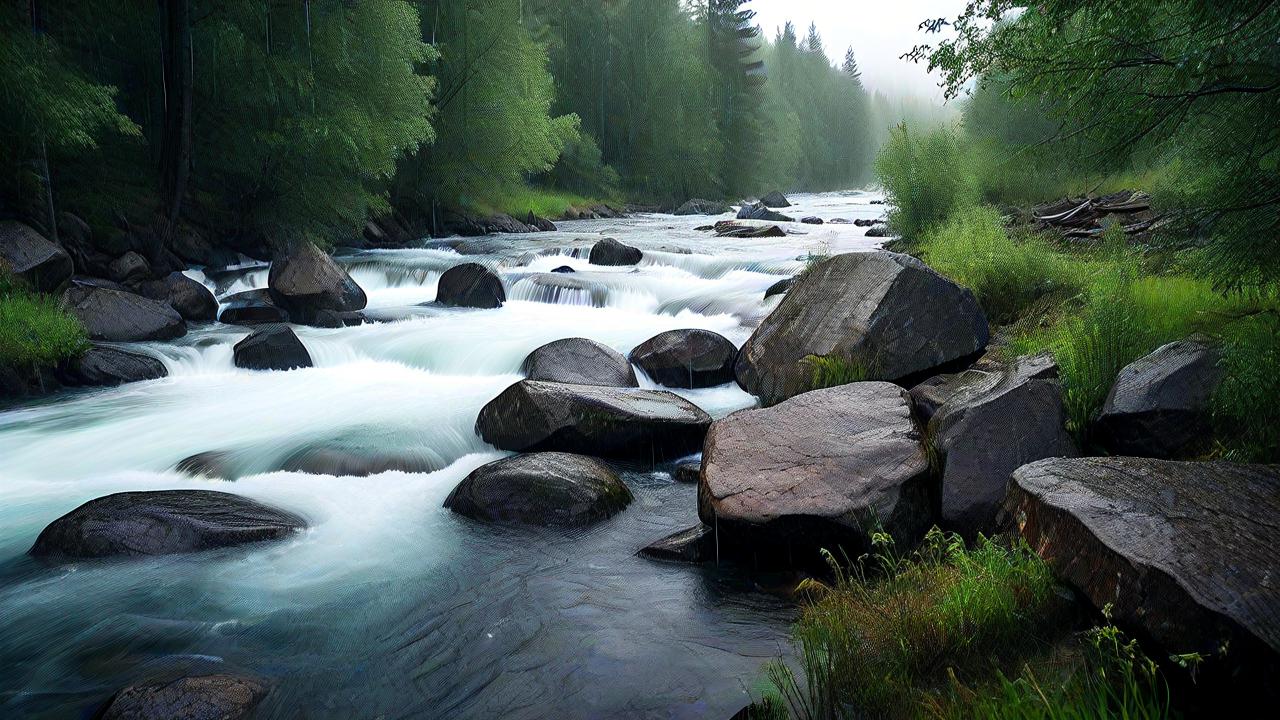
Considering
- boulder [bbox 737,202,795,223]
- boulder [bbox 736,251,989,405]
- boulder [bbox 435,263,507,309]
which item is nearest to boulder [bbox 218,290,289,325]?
boulder [bbox 435,263,507,309]

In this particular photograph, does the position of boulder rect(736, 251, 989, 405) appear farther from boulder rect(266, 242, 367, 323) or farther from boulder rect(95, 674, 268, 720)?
boulder rect(266, 242, 367, 323)

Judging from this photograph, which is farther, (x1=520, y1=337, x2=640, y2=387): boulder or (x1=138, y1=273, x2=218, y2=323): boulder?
(x1=138, y1=273, x2=218, y2=323): boulder

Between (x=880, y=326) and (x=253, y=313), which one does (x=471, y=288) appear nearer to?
(x=253, y=313)

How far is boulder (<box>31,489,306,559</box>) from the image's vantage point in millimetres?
5910

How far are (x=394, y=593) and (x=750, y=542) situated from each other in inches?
97.9

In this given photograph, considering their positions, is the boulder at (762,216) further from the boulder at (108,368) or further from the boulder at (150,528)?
the boulder at (150,528)

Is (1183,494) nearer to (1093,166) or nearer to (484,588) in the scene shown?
(1093,166)

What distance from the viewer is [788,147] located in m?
70.2

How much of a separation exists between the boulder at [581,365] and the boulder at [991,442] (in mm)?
4320

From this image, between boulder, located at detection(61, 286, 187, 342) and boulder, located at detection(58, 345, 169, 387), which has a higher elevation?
boulder, located at detection(61, 286, 187, 342)

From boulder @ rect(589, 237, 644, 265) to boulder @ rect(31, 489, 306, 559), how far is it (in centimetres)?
1409

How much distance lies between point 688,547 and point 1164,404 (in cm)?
329

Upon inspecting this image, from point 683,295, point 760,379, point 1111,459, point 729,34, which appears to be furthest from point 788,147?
point 1111,459

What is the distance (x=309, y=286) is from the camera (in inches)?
573
